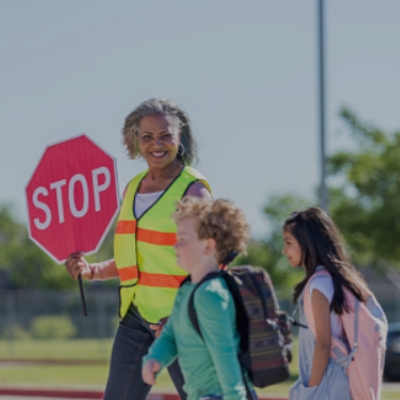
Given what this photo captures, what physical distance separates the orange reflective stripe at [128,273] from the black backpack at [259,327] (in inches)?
40.8

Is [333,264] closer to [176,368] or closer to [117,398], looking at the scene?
[176,368]

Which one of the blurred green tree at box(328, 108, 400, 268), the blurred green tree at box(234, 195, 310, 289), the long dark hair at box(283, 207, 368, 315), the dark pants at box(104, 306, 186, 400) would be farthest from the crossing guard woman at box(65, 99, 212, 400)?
the blurred green tree at box(234, 195, 310, 289)

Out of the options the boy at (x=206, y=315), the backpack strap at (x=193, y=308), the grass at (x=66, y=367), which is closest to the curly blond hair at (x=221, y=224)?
the boy at (x=206, y=315)

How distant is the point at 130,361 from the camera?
5219 millimetres

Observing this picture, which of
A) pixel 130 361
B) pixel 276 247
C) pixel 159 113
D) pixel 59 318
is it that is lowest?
pixel 276 247

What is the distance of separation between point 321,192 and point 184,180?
1007cm

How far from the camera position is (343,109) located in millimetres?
29141

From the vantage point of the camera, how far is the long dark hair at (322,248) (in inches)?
201

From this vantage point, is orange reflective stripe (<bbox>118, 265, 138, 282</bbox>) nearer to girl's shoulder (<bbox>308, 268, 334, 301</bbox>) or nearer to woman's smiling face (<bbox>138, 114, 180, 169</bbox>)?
woman's smiling face (<bbox>138, 114, 180, 169</bbox>)

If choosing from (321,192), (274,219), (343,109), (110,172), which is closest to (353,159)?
(343,109)

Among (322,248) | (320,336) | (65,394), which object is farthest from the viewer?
(65,394)

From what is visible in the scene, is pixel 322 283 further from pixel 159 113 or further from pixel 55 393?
pixel 55 393

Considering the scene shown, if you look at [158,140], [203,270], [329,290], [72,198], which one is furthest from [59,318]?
[203,270]

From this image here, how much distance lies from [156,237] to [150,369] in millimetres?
1050
